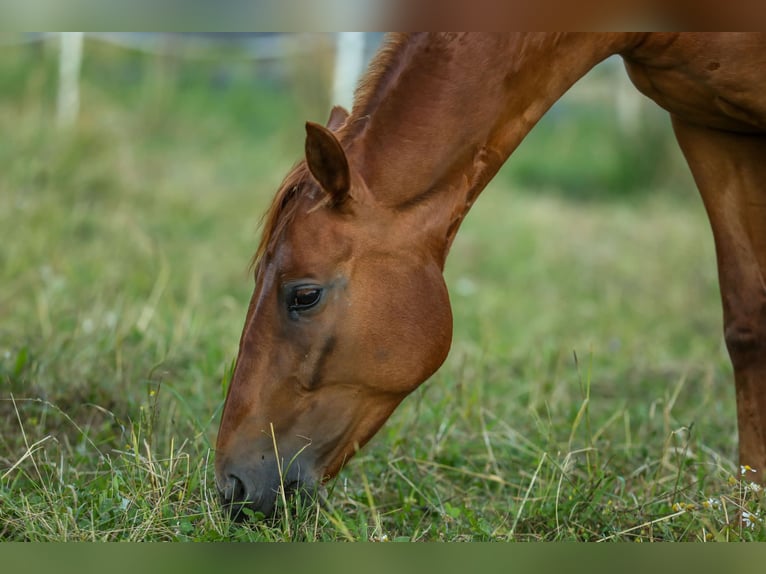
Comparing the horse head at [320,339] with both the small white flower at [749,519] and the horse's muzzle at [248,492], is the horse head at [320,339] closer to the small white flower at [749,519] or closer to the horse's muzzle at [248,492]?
the horse's muzzle at [248,492]

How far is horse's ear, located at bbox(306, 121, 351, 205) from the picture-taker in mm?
2152

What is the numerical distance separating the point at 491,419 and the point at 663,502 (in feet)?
3.00

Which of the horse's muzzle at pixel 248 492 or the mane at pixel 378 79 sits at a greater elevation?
the mane at pixel 378 79

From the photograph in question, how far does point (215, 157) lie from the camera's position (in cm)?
828

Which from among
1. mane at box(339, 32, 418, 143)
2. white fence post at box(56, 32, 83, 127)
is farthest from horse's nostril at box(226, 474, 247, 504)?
white fence post at box(56, 32, 83, 127)

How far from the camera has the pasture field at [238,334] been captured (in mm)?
2447

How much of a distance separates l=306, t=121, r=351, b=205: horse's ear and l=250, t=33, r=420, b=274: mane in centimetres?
11

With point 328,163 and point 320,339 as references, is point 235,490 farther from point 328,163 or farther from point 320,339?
point 328,163

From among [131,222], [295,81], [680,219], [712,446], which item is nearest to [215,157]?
[295,81]

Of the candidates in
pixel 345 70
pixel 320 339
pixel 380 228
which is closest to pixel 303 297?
pixel 320 339

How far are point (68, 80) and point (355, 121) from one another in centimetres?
628

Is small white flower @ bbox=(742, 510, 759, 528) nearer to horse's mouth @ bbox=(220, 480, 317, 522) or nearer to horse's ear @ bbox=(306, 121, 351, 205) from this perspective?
horse's mouth @ bbox=(220, 480, 317, 522)

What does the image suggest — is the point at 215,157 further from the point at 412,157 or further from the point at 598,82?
the point at 412,157

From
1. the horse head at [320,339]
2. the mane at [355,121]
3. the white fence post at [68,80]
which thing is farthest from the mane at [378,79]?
the white fence post at [68,80]
